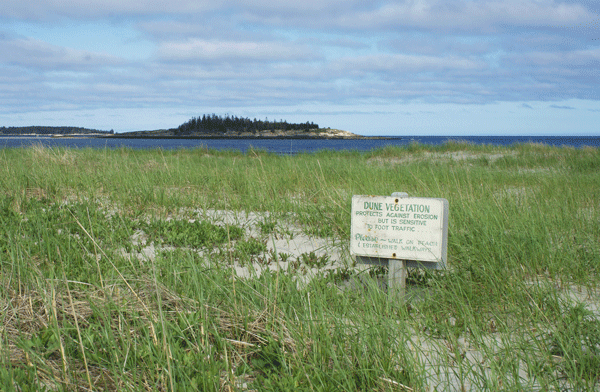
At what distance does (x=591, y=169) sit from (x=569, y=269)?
10.2 m

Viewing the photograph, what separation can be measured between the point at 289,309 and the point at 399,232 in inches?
38.5

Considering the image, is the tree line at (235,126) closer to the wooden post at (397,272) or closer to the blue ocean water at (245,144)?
→ the blue ocean water at (245,144)

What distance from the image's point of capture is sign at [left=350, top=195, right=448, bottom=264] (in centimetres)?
271

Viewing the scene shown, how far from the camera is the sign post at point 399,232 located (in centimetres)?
271

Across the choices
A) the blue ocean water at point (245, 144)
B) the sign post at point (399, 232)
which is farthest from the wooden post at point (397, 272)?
the blue ocean water at point (245, 144)

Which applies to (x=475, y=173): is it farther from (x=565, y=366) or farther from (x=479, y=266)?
(x=565, y=366)

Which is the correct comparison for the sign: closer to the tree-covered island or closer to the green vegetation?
the green vegetation

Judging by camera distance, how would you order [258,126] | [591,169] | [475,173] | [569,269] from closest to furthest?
1. [569,269]
2. [475,173]
3. [591,169]
4. [258,126]

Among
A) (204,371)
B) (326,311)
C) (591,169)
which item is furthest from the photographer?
(591,169)

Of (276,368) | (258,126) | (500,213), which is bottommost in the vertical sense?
(276,368)

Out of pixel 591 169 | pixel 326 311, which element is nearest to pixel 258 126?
pixel 591 169

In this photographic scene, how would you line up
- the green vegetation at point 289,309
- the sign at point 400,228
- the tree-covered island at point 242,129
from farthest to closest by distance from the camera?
1. the tree-covered island at point 242,129
2. the sign at point 400,228
3. the green vegetation at point 289,309

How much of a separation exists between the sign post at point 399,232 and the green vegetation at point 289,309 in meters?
0.20

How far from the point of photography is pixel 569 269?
10.0 ft
